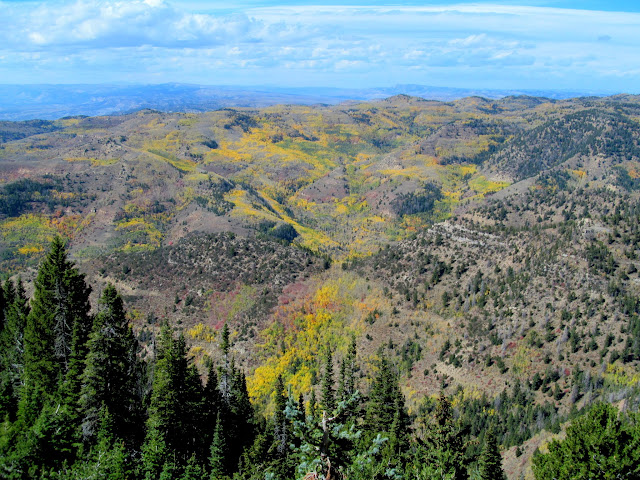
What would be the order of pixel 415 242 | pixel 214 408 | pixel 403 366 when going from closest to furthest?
1. pixel 214 408
2. pixel 403 366
3. pixel 415 242

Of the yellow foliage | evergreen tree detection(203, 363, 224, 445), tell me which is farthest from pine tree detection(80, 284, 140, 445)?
the yellow foliage

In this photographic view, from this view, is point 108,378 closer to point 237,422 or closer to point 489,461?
point 237,422

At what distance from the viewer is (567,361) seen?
61562 mm

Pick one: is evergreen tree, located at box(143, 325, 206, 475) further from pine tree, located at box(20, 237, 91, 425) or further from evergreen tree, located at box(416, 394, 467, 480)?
evergreen tree, located at box(416, 394, 467, 480)

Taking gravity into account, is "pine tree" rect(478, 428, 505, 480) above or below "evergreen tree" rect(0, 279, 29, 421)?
below

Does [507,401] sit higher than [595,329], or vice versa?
[595,329]

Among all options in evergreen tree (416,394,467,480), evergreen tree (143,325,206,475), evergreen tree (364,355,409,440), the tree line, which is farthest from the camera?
evergreen tree (364,355,409,440)

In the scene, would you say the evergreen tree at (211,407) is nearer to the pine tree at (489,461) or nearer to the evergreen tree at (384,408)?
the evergreen tree at (384,408)

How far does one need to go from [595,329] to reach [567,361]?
6489mm

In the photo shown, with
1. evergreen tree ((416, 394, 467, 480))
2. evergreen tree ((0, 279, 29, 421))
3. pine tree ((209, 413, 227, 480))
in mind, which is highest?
evergreen tree ((0, 279, 29, 421))

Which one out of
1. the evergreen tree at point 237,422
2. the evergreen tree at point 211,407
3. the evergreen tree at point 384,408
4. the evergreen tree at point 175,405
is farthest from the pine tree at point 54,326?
the evergreen tree at point 384,408

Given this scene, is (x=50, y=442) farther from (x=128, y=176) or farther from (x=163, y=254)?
(x=128, y=176)

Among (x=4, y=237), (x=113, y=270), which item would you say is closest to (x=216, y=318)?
(x=113, y=270)

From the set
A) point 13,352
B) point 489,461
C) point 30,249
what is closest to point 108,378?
point 13,352
